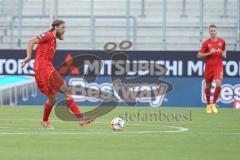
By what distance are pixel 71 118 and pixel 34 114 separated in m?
2.11

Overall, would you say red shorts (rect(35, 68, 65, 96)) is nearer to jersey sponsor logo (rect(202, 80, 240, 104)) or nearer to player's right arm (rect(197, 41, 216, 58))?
player's right arm (rect(197, 41, 216, 58))

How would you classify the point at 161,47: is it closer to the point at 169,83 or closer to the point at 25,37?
the point at 169,83

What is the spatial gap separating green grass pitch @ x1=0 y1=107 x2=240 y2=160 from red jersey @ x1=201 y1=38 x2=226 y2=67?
4.00 metres

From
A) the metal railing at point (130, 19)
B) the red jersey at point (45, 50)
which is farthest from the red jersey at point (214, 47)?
the red jersey at point (45, 50)

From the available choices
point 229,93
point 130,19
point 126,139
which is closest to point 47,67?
point 126,139

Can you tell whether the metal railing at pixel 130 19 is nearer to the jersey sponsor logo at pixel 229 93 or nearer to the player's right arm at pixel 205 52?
the jersey sponsor logo at pixel 229 93

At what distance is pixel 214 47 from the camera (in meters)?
24.5

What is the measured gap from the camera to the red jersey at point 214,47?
24.4 metres

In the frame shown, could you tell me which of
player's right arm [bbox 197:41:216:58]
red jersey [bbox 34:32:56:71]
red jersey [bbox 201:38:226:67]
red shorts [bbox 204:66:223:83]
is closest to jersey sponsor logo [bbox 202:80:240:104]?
red shorts [bbox 204:66:223:83]

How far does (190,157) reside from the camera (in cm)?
1132

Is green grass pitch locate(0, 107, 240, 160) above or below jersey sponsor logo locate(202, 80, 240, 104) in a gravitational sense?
above

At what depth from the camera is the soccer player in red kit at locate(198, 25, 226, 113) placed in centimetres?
2434

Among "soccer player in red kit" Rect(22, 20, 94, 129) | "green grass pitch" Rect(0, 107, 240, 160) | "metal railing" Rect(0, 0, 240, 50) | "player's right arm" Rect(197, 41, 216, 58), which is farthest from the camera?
"metal railing" Rect(0, 0, 240, 50)

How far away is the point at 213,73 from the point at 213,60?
40 centimetres
